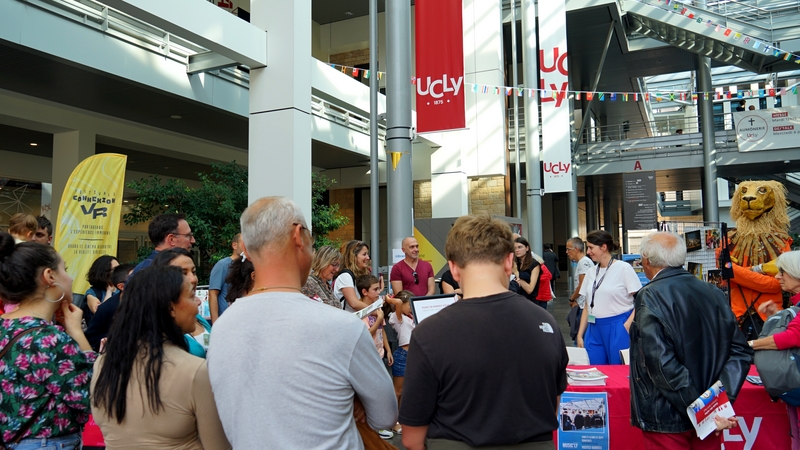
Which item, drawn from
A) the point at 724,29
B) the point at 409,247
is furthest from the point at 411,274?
the point at 724,29

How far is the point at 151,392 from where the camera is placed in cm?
163

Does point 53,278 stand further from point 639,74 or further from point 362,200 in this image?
point 639,74

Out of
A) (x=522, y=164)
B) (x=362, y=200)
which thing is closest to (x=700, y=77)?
(x=522, y=164)

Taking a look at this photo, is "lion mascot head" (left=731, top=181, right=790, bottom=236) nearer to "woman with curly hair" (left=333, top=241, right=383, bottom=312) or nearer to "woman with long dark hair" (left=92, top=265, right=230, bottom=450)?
"woman with curly hair" (left=333, top=241, right=383, bottom=312)

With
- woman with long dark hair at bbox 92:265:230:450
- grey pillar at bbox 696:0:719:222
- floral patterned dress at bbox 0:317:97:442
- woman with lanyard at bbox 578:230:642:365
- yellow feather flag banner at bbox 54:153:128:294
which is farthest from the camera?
grey pillar at bbox 696:0:719:222

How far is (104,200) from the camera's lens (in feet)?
21.7

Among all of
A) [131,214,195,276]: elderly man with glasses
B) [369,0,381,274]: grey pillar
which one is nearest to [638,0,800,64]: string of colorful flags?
[369,0,381,274]: grey pillar

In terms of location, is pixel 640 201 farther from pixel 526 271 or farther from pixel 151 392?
pixel 151 392

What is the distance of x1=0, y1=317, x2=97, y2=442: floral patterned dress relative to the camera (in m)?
1.96

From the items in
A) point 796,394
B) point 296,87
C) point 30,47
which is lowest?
point 796,394

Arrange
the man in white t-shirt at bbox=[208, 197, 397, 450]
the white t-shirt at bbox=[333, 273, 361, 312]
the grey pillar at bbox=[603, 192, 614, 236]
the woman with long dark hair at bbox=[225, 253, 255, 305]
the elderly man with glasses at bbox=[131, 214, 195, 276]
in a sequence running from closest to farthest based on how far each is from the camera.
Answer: the man in white t-shirt at bbox=[208, 197, 397, 450], the woman with long dark hair at bbox=[225, 253, 255, 305], the elderly man with glasses at bbox=[131, 214, 195, 276], the white t-shirt at bbox=[333, 273, 361, 312], the grey pillar at bbox=[603, 192, 614, 236]

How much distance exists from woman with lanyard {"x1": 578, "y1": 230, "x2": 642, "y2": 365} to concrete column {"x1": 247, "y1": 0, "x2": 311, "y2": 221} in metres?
3.34

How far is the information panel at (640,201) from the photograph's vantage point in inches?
575

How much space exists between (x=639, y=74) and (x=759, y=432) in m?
20.3
